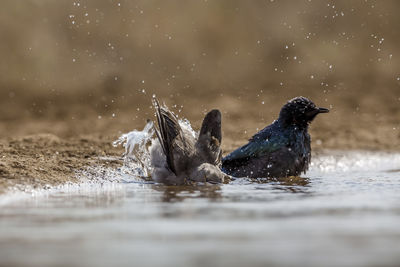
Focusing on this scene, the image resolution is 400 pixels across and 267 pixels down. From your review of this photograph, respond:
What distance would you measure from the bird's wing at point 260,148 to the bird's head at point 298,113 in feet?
0.93

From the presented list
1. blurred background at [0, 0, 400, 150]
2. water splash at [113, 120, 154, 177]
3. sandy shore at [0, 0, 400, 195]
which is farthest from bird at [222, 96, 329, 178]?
blurred background at [0, 0, 400, 150]

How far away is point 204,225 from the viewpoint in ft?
15.5

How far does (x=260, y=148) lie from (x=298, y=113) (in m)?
0.65

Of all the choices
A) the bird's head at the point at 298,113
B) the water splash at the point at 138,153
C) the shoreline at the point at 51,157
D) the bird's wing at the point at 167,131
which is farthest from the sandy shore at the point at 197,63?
the bird's wing at the point at 167,131

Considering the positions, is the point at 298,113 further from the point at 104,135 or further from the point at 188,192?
the point at 104,135

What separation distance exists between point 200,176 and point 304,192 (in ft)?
3.96

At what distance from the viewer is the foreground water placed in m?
3.78

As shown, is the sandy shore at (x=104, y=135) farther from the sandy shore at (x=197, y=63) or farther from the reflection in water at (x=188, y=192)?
the reflection in water at (x=188, y=192)

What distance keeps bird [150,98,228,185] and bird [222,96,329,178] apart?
0.52m

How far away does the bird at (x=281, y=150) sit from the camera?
844cm

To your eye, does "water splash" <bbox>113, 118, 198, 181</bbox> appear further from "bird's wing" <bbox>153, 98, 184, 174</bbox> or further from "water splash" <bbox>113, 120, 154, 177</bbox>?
Result: "bird's wing" <bbox>153, 98, 184, 174</bbox>

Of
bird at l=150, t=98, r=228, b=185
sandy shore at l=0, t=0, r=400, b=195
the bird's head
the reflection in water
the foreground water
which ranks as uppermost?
sandy shore at l=0, t=0, r=400, b=195

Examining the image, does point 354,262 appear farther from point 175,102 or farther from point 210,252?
point 175,102

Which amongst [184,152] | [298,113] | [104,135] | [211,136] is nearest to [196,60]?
[104,135]
